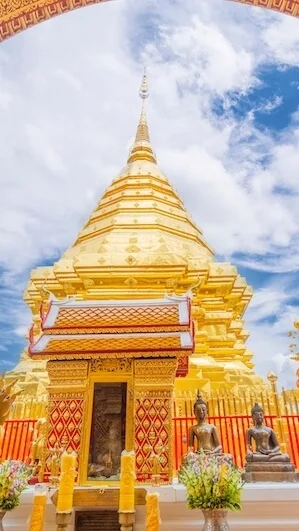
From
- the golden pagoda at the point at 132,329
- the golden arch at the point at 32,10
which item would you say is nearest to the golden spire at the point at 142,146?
the golden pagoda at the point at 132,329

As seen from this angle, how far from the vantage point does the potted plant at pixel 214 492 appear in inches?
153

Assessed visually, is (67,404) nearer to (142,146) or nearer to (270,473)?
(270,473)

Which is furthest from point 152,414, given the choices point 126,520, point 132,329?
point 126,520

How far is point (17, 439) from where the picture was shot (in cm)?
756

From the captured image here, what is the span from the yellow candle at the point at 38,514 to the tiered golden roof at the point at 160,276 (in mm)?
5774

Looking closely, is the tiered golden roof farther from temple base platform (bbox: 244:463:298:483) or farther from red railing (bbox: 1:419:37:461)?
temple base platform (bbox: 244:463:298:483)

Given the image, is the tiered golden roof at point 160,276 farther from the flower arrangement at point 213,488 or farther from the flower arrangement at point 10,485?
the flower arrangement at point 10,485

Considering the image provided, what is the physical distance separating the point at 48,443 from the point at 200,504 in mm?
2381

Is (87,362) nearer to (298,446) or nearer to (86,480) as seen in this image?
(86,480)

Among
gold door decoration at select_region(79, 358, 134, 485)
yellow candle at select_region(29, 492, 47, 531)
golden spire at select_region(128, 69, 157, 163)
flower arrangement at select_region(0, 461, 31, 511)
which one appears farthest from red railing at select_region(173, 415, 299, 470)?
golden spire at select_region(128, 69, 157, 163)

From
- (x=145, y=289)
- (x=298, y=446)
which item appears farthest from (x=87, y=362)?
(x=145, y=289)

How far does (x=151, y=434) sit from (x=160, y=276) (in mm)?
7071

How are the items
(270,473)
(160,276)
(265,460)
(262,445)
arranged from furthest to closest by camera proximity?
1. (160,276)
2. (262,445)
3. (265,460)
4. (270,473)

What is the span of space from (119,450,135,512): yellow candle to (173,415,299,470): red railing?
3.17 m
